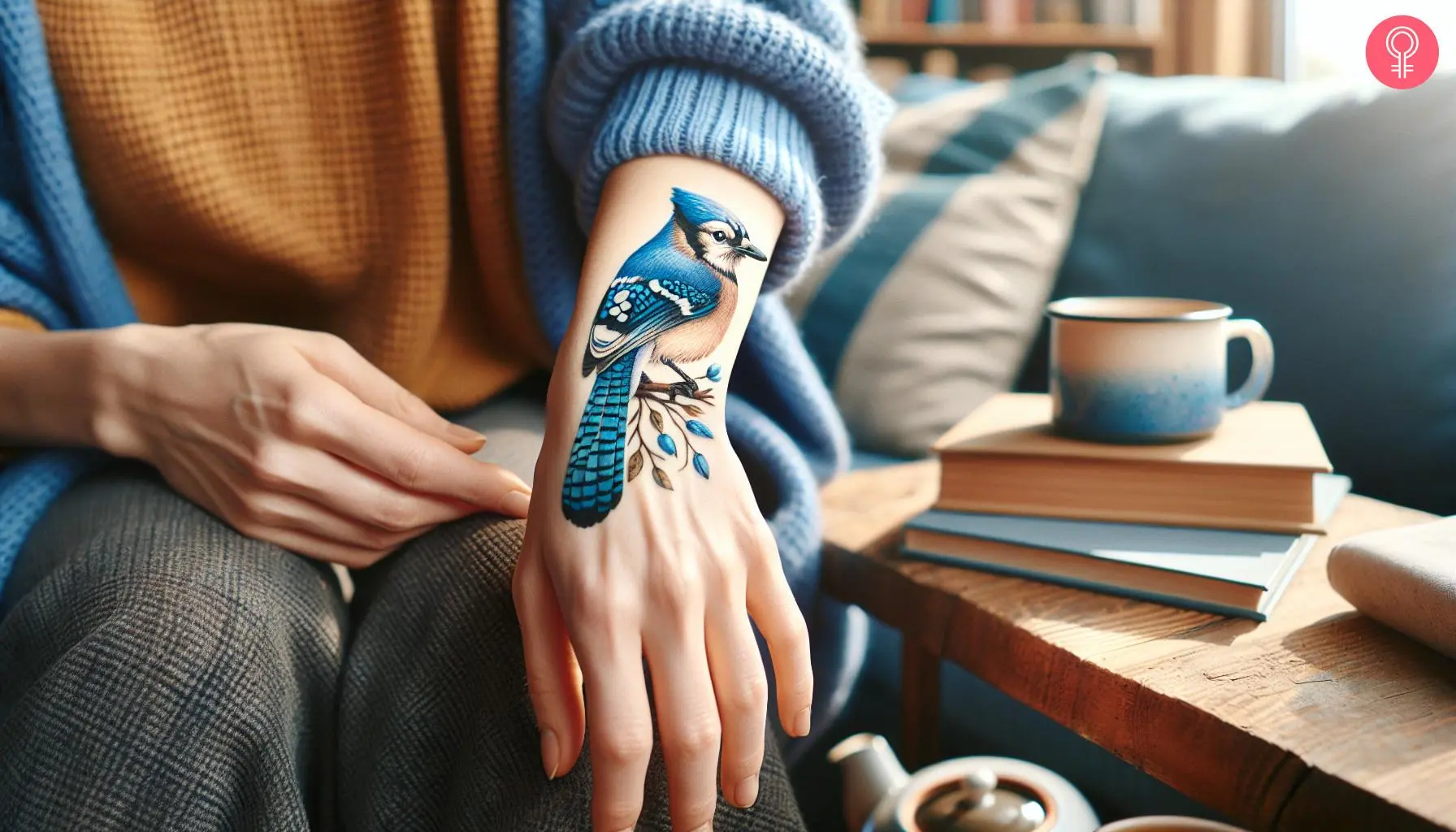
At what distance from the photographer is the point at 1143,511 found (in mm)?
683

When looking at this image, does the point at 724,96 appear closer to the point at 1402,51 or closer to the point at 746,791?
the point at 746,791

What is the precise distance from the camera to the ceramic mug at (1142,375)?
68 cm

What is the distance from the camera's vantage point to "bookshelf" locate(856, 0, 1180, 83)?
2.64 metres

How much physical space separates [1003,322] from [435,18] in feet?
2.37

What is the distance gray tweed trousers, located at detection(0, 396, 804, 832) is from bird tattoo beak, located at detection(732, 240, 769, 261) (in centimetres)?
20

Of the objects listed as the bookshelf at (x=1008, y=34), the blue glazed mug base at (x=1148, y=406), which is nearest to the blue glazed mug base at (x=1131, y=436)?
the blue glazed mug base at (x=1148, y=406)

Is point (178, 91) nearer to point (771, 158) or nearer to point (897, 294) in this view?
point (771, 158)

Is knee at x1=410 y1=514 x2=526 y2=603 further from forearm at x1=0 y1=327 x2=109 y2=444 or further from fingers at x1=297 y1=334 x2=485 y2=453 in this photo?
forearm at x1=0 y1=327 x2=109 y2=444

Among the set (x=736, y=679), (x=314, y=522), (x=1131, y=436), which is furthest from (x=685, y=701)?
(x=1131, y=436)

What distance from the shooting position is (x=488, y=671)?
1.77ft

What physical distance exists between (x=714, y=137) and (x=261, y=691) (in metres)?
0.39

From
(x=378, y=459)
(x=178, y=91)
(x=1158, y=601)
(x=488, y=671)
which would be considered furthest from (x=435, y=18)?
(x=1158, y=601)

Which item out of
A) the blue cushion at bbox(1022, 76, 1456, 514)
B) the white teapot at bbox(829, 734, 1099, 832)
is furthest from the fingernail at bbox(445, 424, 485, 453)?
the blue cushion at bbox(1022, 76, 1456, 514)

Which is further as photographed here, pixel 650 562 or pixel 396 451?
pixel 396 451
